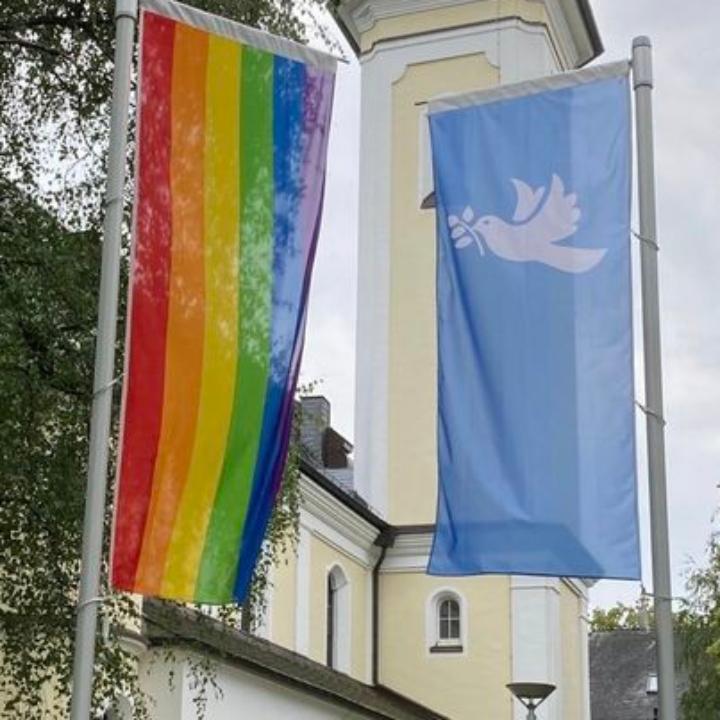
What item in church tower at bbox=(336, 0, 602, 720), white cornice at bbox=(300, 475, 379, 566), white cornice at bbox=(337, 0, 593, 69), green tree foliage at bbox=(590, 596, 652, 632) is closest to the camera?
white cornice at bbox=(300, 475, 379, 566)

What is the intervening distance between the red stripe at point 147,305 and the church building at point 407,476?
1743 cm

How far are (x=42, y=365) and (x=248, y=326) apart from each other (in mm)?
2382

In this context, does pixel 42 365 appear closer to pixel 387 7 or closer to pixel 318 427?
pixel 318 427

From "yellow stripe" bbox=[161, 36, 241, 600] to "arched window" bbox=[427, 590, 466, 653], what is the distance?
22.7m

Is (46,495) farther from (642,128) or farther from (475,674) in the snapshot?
(475,674)

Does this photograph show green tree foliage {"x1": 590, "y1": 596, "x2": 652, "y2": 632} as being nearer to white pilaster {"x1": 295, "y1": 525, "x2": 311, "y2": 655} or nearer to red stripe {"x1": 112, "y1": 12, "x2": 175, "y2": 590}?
white pilaster {"x1": 295, "y1": 525, "x2": 311, "y2": 655}

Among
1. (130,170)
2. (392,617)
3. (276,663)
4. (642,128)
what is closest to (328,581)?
(392,617)

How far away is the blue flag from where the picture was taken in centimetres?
854

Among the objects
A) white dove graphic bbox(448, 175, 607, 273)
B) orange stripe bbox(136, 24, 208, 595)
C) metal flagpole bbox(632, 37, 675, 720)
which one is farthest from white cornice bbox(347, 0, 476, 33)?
white dove graphic bbox(448, 175, 607, 273)

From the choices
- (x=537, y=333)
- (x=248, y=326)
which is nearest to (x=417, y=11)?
(x=248, y=326)

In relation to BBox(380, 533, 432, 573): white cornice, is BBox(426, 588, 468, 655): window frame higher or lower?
lower

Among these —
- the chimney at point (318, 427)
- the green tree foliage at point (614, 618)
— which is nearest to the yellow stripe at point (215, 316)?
the chimney at point (318, 427)

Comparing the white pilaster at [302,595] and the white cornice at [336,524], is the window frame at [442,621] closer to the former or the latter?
the white cornice at [336,524]

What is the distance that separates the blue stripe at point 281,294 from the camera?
8805 millimetres
